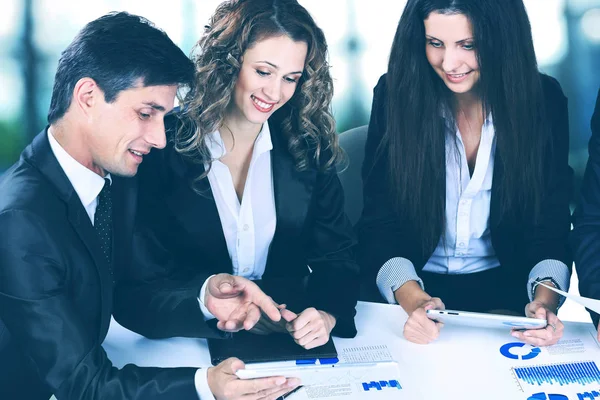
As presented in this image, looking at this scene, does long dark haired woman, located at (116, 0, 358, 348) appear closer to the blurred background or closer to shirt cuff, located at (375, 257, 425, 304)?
shirt cuff, located at (375, 257, 425, 304)

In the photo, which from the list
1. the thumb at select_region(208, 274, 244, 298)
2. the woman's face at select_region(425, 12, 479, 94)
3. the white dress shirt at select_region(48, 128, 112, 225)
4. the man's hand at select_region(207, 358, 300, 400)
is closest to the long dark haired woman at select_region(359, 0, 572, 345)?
the woman's face at select_region(425, 12, 479, 94)

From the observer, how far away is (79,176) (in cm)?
185

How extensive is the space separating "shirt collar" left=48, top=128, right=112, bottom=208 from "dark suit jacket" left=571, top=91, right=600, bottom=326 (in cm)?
137

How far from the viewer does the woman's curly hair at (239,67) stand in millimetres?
2221

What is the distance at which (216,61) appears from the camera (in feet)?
7.34

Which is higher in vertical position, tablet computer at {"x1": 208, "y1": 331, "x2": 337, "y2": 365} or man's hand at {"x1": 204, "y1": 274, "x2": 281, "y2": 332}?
man's hand at {"x1": 204, "y1": 274, "x2": 281, "y2": 332}

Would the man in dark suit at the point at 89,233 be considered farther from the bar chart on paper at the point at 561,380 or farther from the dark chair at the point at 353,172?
the dark chair at the point at 353,172

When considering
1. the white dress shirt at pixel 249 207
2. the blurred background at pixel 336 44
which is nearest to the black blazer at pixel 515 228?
the white dress shirt at pixel 249 207

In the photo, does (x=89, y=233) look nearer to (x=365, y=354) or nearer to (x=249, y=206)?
(x=249, y=206)

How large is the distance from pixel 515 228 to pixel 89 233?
1.36 meters

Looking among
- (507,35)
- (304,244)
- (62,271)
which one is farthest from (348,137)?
(62,271)

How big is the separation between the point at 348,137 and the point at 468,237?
0.63m

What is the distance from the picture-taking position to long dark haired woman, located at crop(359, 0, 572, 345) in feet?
7.63

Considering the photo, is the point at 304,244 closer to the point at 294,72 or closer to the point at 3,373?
the point at 294,72
